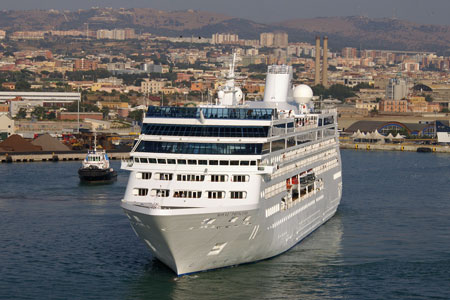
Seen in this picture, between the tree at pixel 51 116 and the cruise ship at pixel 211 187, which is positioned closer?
the cruise ship at pixel 211 187

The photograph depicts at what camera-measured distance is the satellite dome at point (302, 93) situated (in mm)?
32375

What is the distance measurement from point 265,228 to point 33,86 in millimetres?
102389

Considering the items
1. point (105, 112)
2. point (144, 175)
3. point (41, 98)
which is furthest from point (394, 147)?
point (144, 175)

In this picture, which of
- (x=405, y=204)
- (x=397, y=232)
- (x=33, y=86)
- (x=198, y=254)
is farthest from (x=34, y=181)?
(x=33, y=86)

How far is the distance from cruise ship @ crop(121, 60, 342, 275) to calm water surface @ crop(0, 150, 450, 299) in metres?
0.71

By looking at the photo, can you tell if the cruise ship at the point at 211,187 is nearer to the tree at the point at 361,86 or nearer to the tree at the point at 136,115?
the tree at the point at 136,115

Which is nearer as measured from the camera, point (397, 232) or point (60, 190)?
point (397, 232)

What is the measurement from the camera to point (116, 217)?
31234 millimetres

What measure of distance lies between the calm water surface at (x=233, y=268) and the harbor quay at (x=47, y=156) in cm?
1652

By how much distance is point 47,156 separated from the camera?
183 ft

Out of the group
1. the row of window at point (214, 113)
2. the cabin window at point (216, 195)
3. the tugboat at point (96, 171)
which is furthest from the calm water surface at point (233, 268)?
the tugboat at point (96, 171)

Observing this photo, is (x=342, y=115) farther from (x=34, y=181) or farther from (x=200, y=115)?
(x=200, y=115)

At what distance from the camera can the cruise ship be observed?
2225 centimetres

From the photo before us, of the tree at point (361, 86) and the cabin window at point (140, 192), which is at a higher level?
the tree at point (361, 86)
